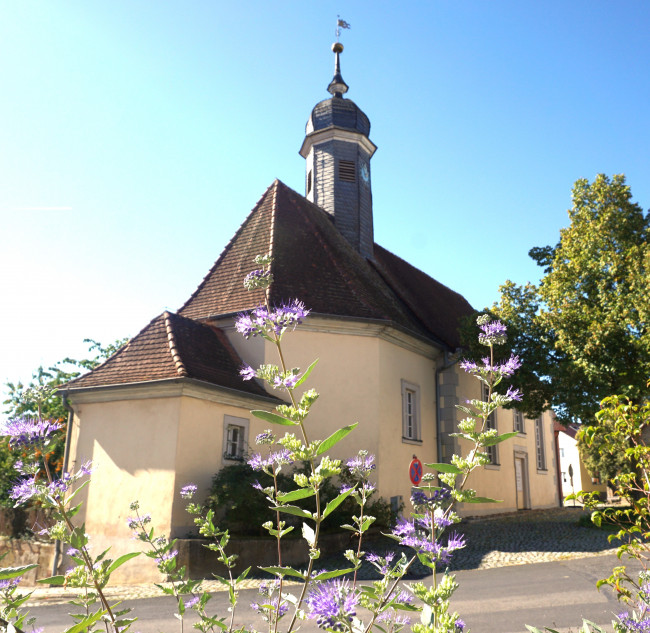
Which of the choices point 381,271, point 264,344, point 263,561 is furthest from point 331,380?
point 381,271

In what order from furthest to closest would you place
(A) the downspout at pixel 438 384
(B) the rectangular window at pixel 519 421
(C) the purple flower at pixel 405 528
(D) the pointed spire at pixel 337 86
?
1. (D) the pointed spire at pixel 337 86
2. (B) the rectangular window at pixel 519 421
3. (A) the downspout at pixel 438 384
4. (C) the purple flower at pixel 405 528

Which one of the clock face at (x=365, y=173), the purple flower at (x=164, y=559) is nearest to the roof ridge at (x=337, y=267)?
the clock face at (x=365, y=173)

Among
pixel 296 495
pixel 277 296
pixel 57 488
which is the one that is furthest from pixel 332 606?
pixel 277 296

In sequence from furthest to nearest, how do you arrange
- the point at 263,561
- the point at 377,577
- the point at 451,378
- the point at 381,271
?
the point at 381,271
the point at 451,378
the point at 263,561
the point at 377,577

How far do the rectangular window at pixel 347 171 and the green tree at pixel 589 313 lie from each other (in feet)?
24.6

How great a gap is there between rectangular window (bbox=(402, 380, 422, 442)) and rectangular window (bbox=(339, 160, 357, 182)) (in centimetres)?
885

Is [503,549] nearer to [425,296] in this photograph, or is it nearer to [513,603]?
[513,603]

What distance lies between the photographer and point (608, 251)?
16.9 meters

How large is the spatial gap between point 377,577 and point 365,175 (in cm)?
1607

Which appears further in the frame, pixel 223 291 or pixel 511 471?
pixel 511 471

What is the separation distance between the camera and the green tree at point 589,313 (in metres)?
15.4

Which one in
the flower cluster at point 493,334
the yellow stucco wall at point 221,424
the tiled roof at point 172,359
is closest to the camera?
the flower cluster at point 493,334

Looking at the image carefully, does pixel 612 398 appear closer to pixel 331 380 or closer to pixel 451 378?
pixel 331 380

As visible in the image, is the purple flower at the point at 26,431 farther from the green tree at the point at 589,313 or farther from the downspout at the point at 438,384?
the downspout at the point at 438,384
